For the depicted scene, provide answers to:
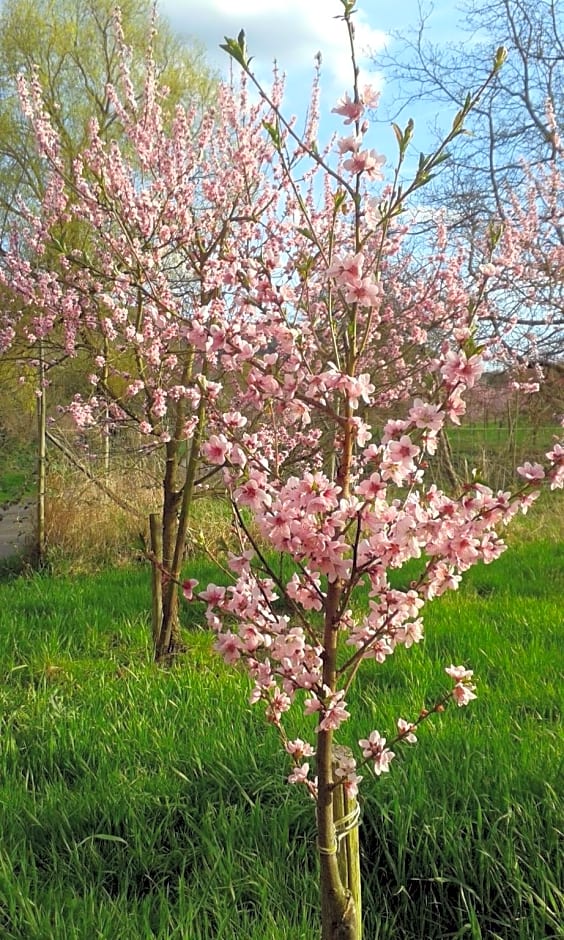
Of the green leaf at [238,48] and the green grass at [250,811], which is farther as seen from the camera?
the green grass at [250,811]

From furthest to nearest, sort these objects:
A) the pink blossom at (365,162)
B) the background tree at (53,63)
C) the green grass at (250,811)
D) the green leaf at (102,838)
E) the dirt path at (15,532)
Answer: the background tree at (53,63)
the dirt path at (15,532)
the green leaf at (102,838)
the green grass at (250,811)
the pink blossom at (365,162)

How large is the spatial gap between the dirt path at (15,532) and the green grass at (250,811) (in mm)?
4371

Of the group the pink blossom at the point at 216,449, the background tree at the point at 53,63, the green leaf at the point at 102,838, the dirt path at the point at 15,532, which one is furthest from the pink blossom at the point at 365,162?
the background tree at the point at 53,63

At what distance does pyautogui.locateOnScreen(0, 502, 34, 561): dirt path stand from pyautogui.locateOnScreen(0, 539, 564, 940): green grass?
437 centimetres

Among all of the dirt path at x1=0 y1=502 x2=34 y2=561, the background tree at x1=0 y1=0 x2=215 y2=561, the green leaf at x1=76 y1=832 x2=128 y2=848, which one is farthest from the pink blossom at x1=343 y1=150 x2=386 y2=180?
the background tree at x1=0 y1=0 x2=215 y2=561

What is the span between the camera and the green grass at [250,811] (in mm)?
1875

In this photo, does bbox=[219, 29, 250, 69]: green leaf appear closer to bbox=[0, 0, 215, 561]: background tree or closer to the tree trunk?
the tree trunk

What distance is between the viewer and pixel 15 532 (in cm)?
919

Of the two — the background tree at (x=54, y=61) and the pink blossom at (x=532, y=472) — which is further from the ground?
the background tree at (x=54, y=61)

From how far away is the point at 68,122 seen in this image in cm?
1620

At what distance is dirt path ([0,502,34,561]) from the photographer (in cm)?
765

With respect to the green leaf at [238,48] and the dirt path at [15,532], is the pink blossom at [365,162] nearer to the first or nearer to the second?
the green leaf at [238,48]

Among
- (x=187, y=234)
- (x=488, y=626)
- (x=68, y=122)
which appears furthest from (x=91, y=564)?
(x=68, y=122)

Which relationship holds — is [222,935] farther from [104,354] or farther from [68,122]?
[68,122]
